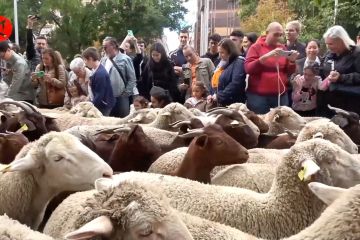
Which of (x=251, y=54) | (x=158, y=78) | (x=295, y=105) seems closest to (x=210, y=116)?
(x=251, y=54)

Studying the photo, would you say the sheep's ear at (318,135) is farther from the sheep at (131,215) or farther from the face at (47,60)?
the face at (47,60)

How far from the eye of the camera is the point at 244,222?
149 inches

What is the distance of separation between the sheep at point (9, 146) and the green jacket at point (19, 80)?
13.8ft

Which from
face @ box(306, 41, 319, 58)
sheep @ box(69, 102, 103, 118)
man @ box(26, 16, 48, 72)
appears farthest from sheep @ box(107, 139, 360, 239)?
man @ box(26, 16, 48, 72)

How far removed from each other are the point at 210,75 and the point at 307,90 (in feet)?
5.71

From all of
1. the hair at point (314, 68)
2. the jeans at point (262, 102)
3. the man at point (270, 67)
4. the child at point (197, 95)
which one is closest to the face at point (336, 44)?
the man at point (270, 67)

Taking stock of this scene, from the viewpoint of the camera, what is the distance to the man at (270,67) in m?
7.38

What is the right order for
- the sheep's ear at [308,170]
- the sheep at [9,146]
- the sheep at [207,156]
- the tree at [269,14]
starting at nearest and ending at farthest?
1. the sheep's ear at [308,170]
2. the sheep at [207,156]
3. the sheep at [9,146]
4. the tree at [269,14]

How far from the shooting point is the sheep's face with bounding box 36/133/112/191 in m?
3.96

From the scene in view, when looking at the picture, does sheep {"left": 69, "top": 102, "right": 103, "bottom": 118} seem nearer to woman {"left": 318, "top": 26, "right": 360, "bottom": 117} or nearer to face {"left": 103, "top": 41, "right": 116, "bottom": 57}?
face {"left": 103, "top": 41, "right": 116, "bottom": 57}

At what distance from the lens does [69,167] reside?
3980 millimetres

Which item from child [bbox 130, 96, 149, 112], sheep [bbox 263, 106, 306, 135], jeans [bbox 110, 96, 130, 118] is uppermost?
sheep [bbox 263, 106, 306, 135]

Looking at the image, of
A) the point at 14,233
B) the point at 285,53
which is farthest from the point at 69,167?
the point at 285,53

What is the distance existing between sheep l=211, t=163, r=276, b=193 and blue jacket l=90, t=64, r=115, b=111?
428 cm
